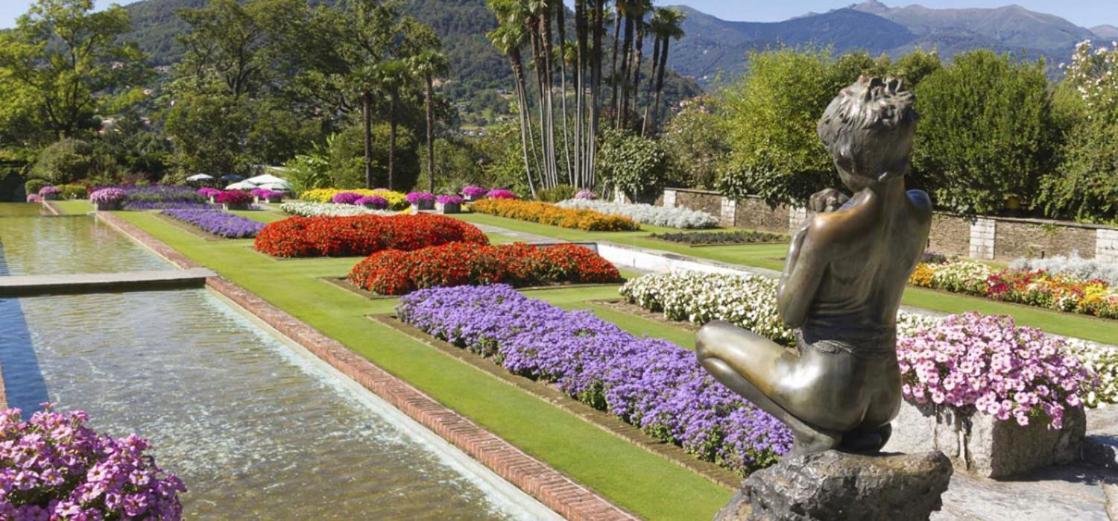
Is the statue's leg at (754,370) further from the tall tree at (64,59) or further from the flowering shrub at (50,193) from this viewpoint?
the tall tree at (64,59)

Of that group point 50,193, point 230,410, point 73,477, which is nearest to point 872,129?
point 73,477

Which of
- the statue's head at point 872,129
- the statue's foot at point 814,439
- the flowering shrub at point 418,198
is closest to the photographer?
the statue's head at point 872,129

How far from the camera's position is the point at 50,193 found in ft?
147

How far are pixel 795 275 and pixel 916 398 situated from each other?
3.30 m

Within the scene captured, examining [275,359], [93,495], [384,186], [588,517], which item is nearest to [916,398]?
[588,517]

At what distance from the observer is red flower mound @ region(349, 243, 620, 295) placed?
16.3 metres

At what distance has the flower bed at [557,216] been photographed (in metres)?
30.9

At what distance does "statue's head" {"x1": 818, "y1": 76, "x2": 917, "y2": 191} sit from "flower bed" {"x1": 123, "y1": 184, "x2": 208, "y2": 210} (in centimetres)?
3600

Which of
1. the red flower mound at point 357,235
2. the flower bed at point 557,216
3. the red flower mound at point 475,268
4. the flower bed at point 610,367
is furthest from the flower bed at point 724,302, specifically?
the flower bed at point 557,216

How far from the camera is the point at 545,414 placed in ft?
29.2

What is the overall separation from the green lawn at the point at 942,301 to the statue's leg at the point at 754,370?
10.6 metres

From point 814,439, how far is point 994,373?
292 centimetres

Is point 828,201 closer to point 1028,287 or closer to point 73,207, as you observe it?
point 1028,287

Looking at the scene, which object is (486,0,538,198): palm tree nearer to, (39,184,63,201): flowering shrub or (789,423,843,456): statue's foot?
(39,184,63,201): flowering shrub
